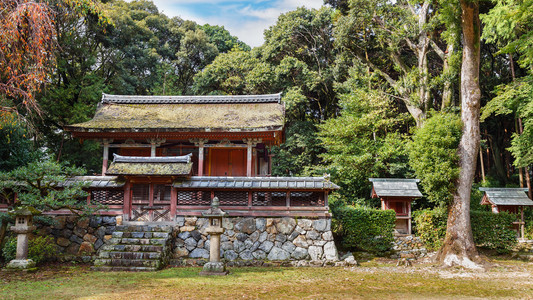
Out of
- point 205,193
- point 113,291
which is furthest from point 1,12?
point 205,193

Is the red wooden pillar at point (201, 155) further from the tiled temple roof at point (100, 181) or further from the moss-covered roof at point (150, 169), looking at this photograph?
the tiled temple roof at point (100, 181)

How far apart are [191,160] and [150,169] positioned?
4.72m

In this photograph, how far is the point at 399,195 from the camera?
16.8m

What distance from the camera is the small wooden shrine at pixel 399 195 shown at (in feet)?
55.6

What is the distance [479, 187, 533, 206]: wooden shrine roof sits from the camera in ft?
58.4

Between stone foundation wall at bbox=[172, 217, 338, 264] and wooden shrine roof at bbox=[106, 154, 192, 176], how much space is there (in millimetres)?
1712

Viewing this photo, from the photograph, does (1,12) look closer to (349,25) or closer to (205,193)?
(205,193)

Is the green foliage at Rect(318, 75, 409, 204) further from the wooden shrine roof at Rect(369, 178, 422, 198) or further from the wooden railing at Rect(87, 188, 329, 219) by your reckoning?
the wooden railing at Rect(87, 188, 329, 219)

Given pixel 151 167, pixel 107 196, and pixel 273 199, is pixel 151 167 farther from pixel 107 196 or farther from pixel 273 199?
pixel 273 199

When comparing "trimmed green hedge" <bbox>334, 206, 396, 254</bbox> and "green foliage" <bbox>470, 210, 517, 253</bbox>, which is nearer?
"trimmed green hedge" <bbox>334, 206, 396, 254</bbox>

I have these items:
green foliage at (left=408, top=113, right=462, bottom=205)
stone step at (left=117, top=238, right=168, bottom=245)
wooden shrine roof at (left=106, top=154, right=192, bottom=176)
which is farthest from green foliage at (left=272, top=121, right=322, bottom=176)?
stone step at (left=117, top=238, right=168, bottom=245)

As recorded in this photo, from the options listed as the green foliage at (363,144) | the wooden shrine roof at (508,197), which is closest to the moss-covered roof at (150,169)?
the green foliage at (363,144)

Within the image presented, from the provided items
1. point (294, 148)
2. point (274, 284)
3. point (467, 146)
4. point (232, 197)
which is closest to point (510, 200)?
point (467, 146)

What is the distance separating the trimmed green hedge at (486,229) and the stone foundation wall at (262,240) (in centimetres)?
531
